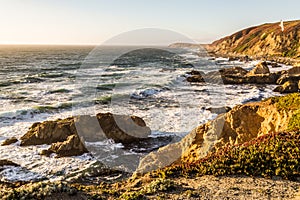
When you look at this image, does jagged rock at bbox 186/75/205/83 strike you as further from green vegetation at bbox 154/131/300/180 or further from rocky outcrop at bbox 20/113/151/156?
green vegetation at bbox 154/131/300/180

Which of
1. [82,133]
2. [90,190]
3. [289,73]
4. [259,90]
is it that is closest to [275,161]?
[90,190]

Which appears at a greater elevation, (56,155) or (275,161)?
(275,161)

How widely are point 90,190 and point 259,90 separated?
33.0 metres

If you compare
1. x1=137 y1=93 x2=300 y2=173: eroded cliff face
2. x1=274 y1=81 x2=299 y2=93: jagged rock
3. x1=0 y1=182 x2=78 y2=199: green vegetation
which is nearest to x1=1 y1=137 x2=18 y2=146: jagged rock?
x1=137 y1=93 x2=300 y2=173: eroded cliff face

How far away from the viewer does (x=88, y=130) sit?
1978cm

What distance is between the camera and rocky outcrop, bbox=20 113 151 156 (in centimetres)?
1902

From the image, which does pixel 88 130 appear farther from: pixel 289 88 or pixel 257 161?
pixel 289 88

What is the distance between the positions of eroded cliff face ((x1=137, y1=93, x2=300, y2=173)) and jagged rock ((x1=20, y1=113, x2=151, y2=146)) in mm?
6153

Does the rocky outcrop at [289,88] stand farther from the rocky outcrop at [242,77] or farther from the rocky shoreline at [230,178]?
the rocky shoreline at [230,178]

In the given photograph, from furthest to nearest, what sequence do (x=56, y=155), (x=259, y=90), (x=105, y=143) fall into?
(x=259, y=90) < (x=105, y=143) < (x=56, y=155)

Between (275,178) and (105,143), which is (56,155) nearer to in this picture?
(105,143)

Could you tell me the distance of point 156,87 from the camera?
41.5m

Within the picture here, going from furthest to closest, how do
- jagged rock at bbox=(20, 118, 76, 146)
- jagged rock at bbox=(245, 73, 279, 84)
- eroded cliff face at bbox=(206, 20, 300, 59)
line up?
1. eroded cliff face at bbox=(206, 20, 300, 59)
2. jagged rock at bbox=(245, 73, 279, 84)
3. jagged rock at bbox=(20, 118, 76, 146)

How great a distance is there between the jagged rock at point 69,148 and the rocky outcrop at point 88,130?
6 centimetres
